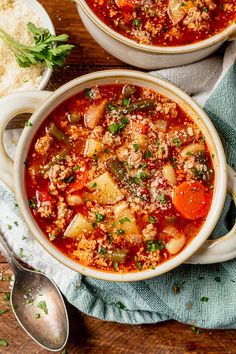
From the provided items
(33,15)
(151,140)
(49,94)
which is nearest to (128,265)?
(151,140)

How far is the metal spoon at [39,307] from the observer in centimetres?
370

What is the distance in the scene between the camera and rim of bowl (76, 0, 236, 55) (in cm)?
333

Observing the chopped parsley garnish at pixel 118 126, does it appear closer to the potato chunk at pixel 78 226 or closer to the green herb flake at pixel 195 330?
the potato chunk at pixel 78 226

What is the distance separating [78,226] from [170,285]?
2.72 feet

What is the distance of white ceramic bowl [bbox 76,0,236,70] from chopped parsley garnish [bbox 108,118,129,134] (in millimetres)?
424

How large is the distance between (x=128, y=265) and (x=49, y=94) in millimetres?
1022

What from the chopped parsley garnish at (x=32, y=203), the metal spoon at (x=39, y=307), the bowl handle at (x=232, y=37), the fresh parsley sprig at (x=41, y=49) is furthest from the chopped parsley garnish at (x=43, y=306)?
the bowl handle at (x=232, y=37)

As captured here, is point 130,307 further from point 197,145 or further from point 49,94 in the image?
point 49,94

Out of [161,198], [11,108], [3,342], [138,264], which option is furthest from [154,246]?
[3,342]

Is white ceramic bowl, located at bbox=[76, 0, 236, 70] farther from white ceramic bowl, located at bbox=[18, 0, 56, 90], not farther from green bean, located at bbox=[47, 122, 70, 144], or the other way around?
green bean, located at bbox=[47, 122, 70, 144]

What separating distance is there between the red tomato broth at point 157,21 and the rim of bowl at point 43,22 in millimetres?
347

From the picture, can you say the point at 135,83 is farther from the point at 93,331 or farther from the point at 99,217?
the point at 93,331

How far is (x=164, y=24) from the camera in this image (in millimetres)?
3441

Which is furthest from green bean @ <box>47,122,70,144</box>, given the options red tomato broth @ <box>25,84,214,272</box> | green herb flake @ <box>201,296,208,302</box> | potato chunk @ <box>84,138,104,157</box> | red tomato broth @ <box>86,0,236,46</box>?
green herb flake @ <box>201,296,208,302</box>
